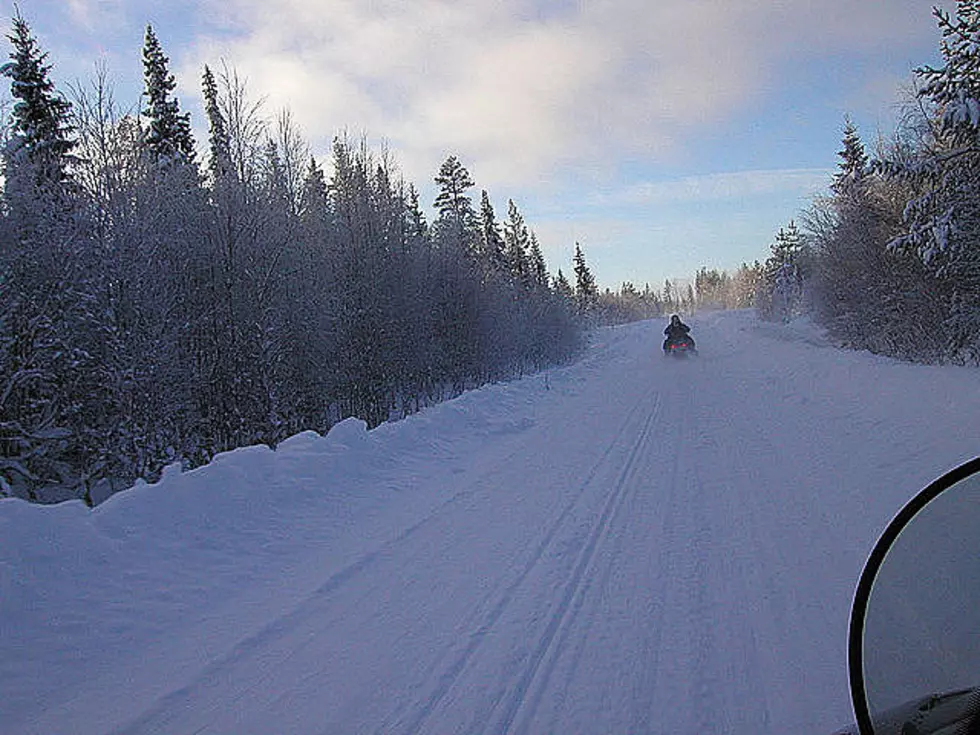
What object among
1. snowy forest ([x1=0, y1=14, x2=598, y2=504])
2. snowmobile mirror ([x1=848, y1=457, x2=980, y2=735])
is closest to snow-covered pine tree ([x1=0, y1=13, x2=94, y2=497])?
snowy forest ([x1=0, y1=14, x2=598, y2=504])

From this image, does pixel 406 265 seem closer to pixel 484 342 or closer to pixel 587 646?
pixel 484 342

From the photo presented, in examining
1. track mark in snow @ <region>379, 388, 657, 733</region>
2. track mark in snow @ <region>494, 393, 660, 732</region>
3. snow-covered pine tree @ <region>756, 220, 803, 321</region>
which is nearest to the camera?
track mark in snow @ <region>494, 393, 660, 732</region>

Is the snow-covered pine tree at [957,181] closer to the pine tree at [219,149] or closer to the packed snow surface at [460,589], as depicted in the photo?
the packed snow surface at [460,589]

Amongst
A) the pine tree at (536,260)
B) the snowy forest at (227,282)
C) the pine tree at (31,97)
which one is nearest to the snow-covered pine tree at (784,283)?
the pine tree at (536,260)

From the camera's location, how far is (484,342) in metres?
30.1

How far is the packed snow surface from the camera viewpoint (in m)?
3.48

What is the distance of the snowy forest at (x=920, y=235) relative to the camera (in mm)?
15617

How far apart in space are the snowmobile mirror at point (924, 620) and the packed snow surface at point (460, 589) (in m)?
1.62

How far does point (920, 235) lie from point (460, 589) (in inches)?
653

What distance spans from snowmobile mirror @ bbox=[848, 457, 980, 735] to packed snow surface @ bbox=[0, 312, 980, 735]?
162 centimetres

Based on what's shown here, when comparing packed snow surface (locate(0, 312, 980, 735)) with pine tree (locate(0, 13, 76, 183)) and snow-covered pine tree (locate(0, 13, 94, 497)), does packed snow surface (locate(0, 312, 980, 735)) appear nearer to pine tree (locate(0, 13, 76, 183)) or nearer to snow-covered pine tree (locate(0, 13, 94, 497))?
snow-covered pine tree (locate(0, 13, 94, 497))

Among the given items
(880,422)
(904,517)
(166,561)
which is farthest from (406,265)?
(904,517)

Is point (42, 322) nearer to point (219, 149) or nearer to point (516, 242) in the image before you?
point (219, 149)

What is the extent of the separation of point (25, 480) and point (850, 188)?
30649mm
